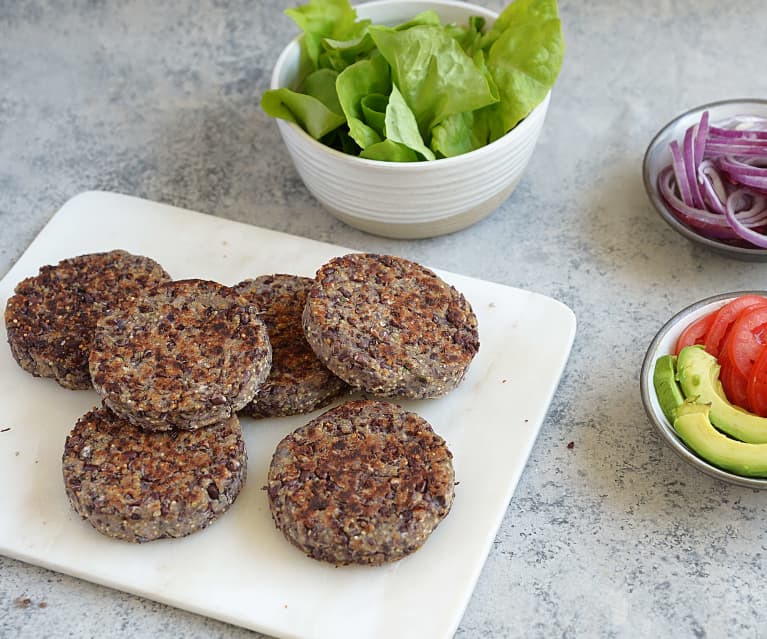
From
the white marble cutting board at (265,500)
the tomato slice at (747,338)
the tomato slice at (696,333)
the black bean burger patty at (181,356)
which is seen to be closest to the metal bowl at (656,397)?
the tomato slice at (696,333)

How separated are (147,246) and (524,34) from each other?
4.76 ft

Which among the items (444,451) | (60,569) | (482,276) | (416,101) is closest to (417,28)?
(416,101)

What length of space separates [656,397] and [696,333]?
26cm

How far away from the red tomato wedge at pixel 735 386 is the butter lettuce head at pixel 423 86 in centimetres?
107

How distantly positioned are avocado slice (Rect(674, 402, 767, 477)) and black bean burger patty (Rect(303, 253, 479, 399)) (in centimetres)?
62

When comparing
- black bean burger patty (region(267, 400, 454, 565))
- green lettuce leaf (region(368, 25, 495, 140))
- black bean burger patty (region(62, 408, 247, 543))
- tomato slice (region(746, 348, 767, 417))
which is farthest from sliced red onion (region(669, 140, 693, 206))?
black bean burger patty (region(62, 408, 247, 543))

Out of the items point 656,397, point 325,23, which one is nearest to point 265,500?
point 656,397

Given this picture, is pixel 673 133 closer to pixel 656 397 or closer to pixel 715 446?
pixel 656 397

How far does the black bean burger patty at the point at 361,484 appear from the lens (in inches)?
102

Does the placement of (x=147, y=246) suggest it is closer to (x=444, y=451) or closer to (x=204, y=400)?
(x=204, y=400)

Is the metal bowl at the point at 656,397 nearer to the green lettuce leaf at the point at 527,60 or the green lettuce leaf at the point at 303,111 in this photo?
the green lettuce leaf at the point at 527,60

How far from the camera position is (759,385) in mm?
2801

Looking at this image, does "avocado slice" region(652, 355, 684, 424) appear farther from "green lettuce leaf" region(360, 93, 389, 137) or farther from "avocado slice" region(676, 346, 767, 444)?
"green lettuce leaf" region(360, 93, 389, 137)

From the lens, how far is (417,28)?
331cm
